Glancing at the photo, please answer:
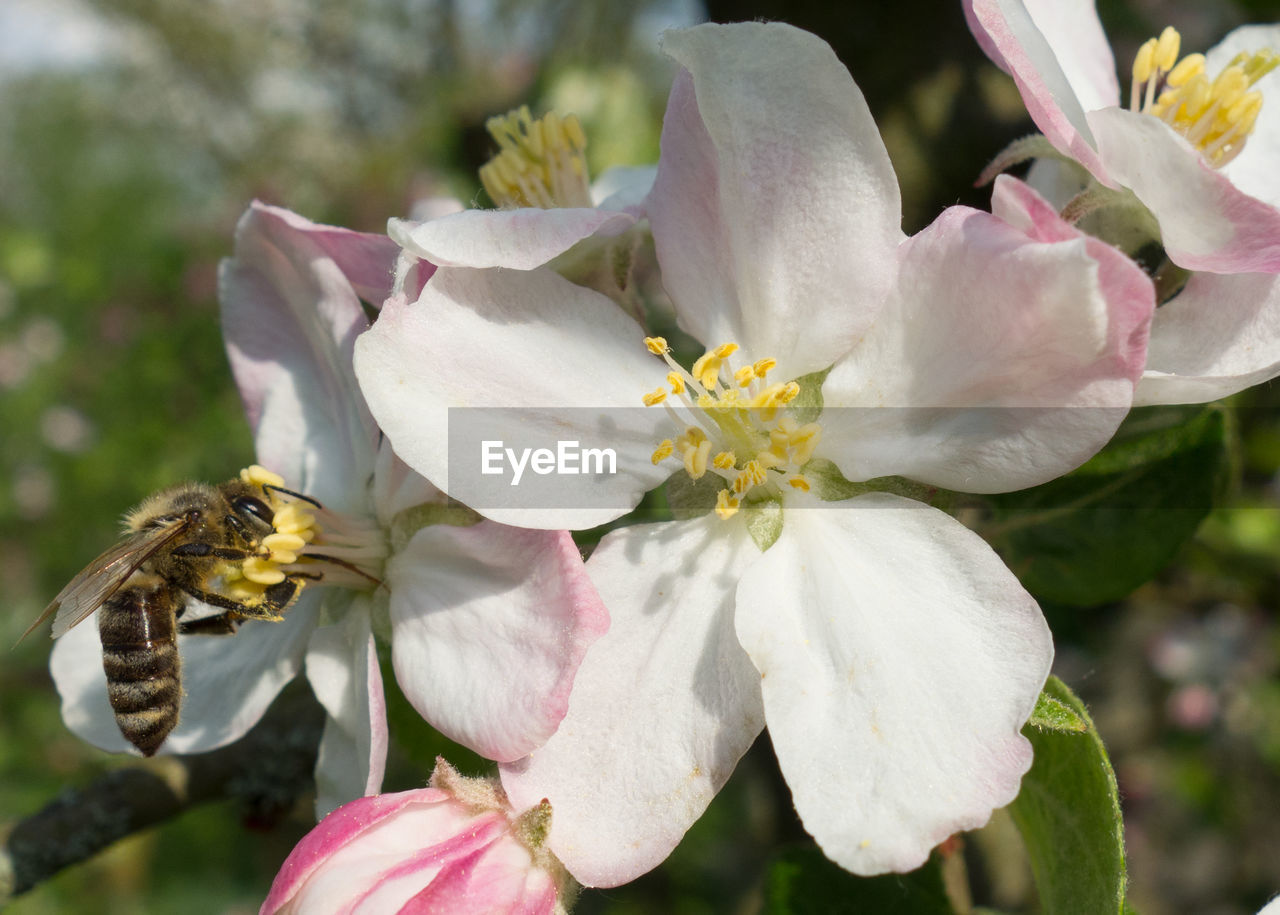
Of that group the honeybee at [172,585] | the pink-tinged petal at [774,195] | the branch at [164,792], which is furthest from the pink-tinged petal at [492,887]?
the branch at [164,792]

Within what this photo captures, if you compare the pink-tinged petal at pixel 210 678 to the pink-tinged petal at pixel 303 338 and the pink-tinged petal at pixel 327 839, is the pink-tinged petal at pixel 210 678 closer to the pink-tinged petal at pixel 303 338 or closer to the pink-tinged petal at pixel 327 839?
the pink-tinged petal at pixel 303 338

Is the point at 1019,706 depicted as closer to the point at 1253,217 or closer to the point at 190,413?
the point at 1253,217

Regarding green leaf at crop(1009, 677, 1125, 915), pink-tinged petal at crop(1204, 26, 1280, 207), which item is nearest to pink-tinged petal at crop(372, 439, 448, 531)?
green leaf at crop(1009, 677, 1125, 915)

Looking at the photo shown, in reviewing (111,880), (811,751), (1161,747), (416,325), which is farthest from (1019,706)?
(111,880)

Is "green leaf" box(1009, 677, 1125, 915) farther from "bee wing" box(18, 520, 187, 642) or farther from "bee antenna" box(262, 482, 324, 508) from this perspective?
"bee wing" box(18, 520, 187, 642)

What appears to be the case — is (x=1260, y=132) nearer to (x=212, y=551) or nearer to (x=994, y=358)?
(x=994, y=358)
